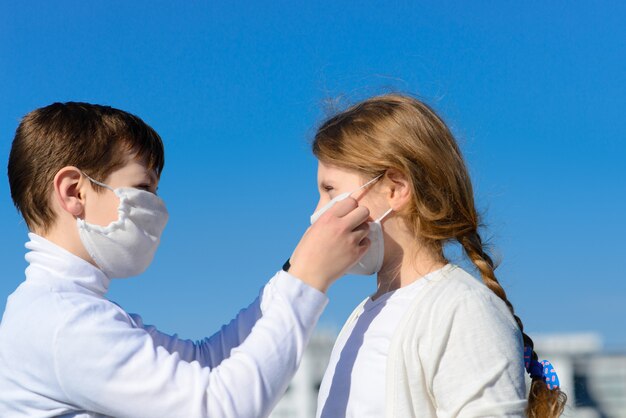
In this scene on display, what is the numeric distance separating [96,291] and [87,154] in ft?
1.63

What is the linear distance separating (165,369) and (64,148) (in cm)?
93

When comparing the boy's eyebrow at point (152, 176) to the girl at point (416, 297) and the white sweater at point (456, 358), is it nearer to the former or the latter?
the girl at point (416, 297)

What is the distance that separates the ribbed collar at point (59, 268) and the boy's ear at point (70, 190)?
0.15 m

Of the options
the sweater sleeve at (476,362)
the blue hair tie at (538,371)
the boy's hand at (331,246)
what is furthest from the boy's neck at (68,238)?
the blue hair tie at (538,371)

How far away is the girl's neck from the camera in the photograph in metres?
3.69

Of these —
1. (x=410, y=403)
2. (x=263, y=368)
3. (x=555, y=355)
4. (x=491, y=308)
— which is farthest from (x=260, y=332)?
(x=555, y=355)

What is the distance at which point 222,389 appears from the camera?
10.5 feet

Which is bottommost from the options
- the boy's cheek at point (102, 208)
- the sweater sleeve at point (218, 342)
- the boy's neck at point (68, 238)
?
the sweater sleeve at point (218, 342)

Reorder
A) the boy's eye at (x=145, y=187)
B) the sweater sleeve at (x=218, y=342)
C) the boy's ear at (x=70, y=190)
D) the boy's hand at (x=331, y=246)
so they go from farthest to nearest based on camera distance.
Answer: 1. the sweater sleeve at (x=218, y=342)
2. the boy's eye at (x=145, y=187)
3. the boy's ear at (x=70, y=190)
4. the boy's hand at (x=331, y=246)

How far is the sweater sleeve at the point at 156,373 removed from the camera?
3.19 meters

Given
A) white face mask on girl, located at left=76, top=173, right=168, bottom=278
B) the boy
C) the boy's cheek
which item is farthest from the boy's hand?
the boy's cheek

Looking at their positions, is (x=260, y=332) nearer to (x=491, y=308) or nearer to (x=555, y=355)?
(x=491, y=308)

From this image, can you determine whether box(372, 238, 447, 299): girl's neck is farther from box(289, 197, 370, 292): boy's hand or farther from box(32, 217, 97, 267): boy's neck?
box(32, 217, 97, 267): boy's neck

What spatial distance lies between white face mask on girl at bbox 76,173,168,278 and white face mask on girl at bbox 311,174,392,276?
61 centimetres
